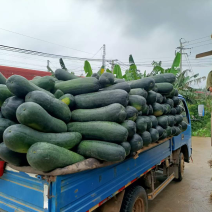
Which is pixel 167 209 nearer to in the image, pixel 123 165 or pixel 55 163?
pixel 123 165

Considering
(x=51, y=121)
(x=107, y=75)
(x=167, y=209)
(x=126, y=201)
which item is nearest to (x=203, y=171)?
(x=167, y=209)

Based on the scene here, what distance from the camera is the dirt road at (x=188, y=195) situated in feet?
15.4

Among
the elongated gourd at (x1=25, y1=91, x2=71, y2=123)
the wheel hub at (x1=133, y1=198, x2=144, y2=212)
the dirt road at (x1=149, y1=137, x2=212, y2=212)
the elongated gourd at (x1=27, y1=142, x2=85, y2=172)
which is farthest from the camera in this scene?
the dirt road at (x1=149, y1=137, x2=212, y2=212)

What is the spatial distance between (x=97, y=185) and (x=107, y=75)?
1.57 metres

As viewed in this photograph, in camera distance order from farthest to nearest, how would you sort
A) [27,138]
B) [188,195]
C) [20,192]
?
[188,195], [20,192], [27,138]

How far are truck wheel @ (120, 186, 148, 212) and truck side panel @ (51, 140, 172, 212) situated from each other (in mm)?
246

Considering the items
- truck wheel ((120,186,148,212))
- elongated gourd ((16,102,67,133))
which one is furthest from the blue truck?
elongated gourd ((16,102,67,133))

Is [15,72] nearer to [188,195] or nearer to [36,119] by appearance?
[36,119]

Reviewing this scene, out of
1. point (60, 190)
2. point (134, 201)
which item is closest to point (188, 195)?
point (134, 201)

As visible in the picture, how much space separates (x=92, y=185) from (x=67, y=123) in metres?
0.81

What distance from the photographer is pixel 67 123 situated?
104 inches

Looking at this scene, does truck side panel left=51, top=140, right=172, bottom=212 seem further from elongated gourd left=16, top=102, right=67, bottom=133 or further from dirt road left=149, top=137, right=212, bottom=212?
dirt road left=149, top=137, right=212, bottom=212

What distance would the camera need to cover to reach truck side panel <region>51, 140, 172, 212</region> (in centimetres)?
196

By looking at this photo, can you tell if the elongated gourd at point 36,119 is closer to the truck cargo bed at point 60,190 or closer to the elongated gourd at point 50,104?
the elongated gourd at point 50,104
